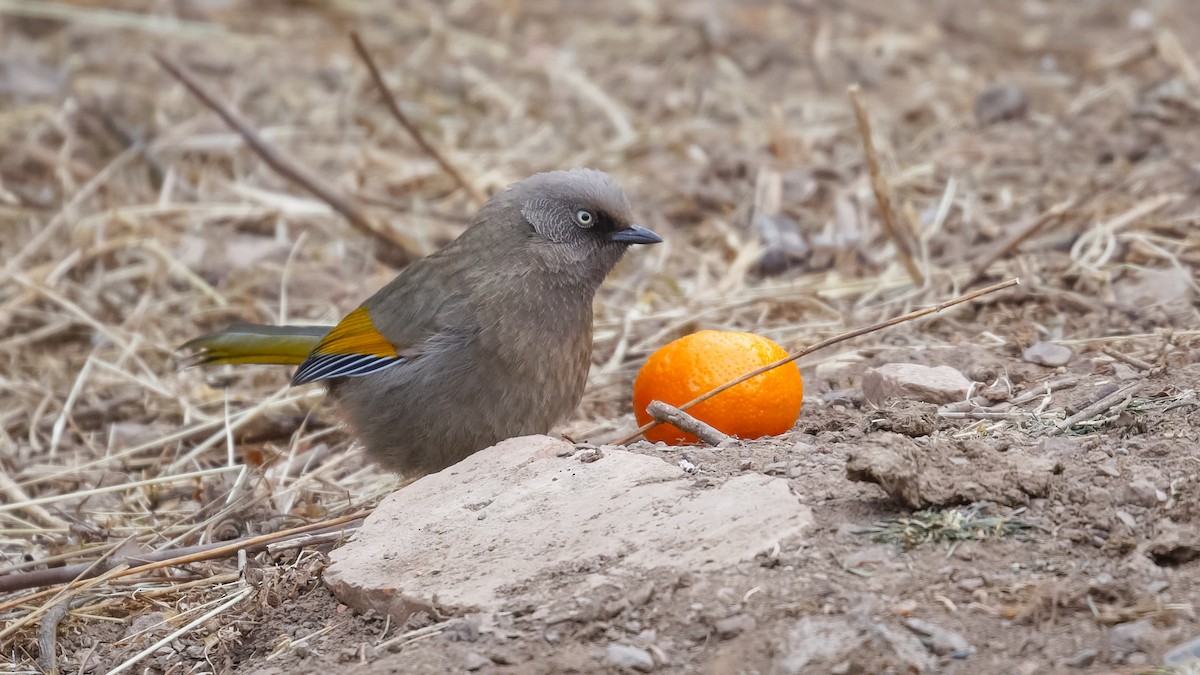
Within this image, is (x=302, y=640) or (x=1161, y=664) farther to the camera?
(x=302, y=640)

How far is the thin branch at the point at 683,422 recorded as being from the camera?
160 inches

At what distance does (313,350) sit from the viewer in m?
5.16

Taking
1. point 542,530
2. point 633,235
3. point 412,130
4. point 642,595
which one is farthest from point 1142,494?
point 412,130

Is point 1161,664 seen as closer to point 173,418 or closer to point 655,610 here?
point 655,610

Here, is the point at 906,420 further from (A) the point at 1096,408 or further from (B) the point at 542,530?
(B) the point at 542,530

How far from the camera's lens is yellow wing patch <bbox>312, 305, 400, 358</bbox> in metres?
4.95

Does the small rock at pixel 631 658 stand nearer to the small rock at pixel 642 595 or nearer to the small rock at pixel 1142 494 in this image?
the small rock at pixel 642 595

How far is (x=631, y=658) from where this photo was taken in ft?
9.68

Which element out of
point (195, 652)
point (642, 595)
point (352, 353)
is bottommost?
point (195, 652)

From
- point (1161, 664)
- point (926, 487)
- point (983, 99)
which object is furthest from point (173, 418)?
point (983, 99)

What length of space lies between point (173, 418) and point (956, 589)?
4.08m

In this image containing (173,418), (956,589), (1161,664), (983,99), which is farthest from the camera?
(983,99)

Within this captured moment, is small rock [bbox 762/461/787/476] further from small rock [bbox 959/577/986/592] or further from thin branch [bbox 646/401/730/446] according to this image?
small rock [bbox 959/577/986/592]

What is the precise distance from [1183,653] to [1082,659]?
191 mm
